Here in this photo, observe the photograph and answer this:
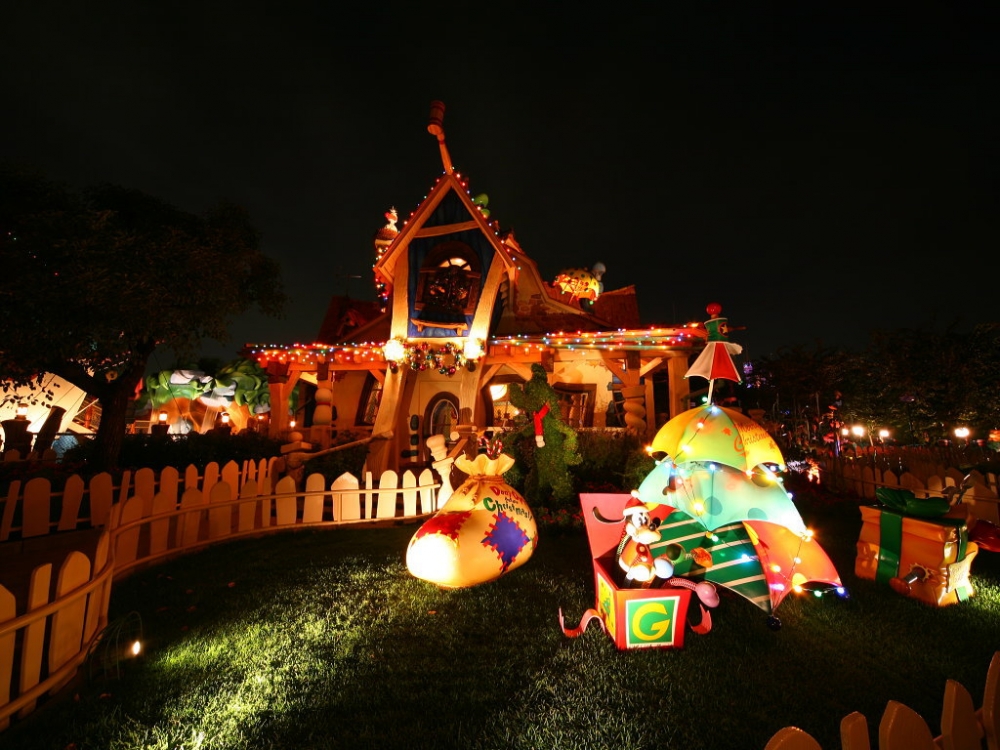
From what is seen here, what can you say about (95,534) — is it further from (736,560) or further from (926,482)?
(926,482)

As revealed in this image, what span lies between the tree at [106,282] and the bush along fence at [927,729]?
979 cm

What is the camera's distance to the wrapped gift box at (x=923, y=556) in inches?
162

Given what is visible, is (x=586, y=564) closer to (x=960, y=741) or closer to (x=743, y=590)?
(x=743, y=590)

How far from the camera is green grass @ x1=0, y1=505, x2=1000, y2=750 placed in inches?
99.9

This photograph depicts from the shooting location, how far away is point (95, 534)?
6098 mm

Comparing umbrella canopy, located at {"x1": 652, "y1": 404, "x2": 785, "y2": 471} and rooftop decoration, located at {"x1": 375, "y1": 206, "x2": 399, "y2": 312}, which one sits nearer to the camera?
umbrella canopy, located at {"x1": 652, "y1": 404, "x2": 785, "y2": 471}

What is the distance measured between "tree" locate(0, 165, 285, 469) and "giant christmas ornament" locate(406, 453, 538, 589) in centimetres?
704

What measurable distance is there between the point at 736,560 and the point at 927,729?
1.87m

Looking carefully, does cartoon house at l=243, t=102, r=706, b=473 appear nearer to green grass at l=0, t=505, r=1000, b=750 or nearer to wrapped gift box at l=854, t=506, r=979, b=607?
green grass at l=0, t=505, r=1000, b=750

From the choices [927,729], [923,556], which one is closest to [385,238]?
[923,556]

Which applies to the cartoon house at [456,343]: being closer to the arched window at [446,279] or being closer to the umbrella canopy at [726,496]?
the arched window at [446,279]

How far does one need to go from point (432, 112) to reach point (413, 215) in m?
2.55

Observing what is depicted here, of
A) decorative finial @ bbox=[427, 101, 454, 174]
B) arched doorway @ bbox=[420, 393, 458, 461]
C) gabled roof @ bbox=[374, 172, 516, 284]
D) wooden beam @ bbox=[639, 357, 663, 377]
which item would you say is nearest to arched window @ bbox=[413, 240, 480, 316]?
gabled roof @ bbox=[374, 172, 516, 284]

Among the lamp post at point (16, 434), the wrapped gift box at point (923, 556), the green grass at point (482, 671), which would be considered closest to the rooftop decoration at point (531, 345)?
the wrapped gift box at point (923, 556)
